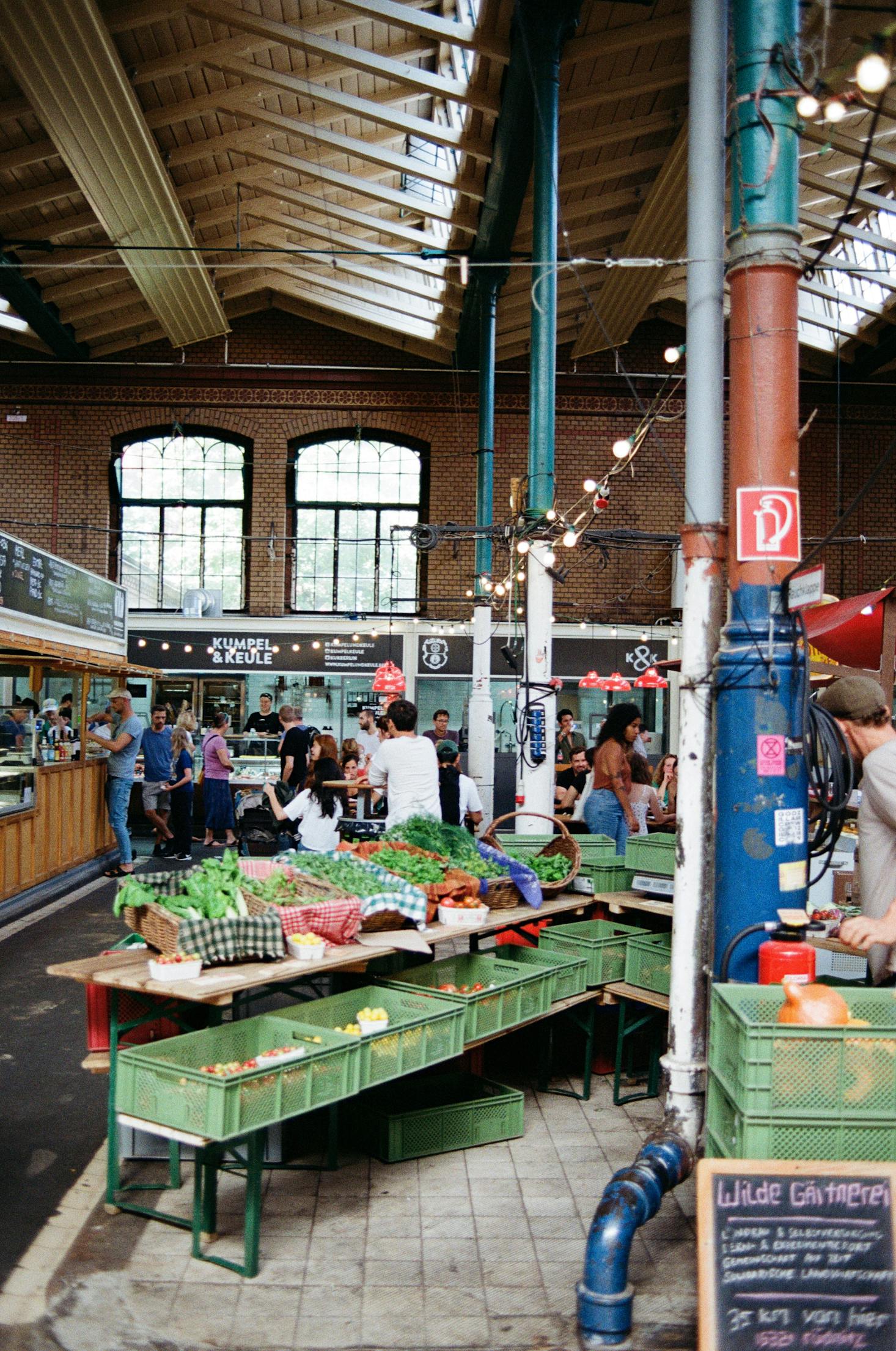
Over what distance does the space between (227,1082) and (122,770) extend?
9.04 m

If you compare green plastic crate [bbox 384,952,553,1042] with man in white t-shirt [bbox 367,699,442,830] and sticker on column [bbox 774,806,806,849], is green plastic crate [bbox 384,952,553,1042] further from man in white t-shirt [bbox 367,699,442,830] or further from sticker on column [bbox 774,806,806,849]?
sticker on column [bbox 774,806,806,849]

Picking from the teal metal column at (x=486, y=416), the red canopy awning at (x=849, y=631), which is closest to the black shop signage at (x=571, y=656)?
the teal metal column at (x=486, y=416)

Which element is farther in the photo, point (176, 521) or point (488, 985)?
point (176, 521)

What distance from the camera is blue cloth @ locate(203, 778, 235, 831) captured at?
47.3ft

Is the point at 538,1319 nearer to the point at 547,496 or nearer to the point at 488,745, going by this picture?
the point at 547,496

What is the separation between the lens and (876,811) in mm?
4105

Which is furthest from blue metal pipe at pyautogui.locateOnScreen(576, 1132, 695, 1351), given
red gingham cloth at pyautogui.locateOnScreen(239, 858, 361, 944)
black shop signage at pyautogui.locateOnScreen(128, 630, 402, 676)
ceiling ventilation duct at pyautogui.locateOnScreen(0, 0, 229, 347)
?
black shop signage at pyautogui.locateOnScreen(128, 630, 402, 676)

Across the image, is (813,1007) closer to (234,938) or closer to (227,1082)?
(227,1082)

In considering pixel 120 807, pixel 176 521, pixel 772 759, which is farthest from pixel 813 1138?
pixel 176 521

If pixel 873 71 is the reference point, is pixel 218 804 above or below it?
below

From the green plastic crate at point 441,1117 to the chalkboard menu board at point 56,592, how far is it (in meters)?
6.35

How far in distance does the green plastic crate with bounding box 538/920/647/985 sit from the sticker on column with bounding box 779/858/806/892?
1.70 meters

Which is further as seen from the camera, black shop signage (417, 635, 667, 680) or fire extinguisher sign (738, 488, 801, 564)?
black shop signage (417, 635, 667, 680)

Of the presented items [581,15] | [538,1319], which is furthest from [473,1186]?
[581,15]
